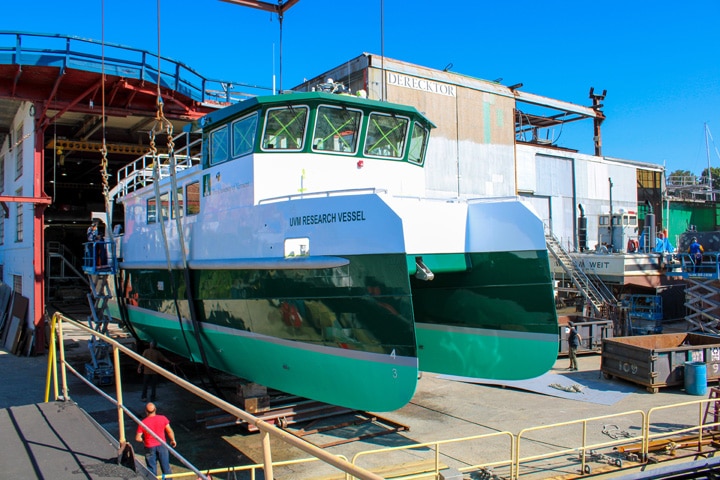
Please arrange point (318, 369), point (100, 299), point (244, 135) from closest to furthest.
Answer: point (318, 369), point (244, 135), point (100, 299)

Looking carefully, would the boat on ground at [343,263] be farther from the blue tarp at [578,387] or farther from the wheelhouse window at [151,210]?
the blue tarp at [578,387]

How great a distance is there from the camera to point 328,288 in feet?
20.9

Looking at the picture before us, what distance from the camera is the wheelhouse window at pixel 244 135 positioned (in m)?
7.57

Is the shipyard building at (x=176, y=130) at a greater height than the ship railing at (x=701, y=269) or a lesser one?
greater

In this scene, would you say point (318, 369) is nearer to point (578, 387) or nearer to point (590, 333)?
point (578, 387)

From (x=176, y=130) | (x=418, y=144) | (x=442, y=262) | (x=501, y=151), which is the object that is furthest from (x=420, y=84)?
(x=442, y=262)

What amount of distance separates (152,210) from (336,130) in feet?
15.0

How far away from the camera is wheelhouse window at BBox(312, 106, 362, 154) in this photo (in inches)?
301

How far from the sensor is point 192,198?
8.94 m

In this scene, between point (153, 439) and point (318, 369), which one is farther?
point (318, 369)

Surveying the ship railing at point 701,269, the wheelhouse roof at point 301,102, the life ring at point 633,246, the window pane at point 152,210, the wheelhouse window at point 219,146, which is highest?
the wheelhouse roof at point 301,102

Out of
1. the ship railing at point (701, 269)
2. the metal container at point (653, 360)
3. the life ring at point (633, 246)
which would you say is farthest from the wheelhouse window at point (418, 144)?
the life ring at point (633, 246)

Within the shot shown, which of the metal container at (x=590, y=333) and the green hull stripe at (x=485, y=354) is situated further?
the metal container at (x=590, y=333)

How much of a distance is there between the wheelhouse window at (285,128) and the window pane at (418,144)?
1.93 metres
